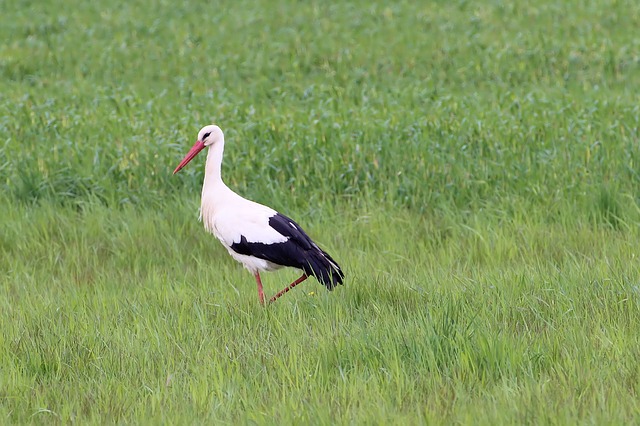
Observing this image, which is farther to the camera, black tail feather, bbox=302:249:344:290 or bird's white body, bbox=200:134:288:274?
bird's white body, bbox=200:134:288:274

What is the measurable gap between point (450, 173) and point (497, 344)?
419 centimetres

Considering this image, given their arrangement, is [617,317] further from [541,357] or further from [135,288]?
[135,288]

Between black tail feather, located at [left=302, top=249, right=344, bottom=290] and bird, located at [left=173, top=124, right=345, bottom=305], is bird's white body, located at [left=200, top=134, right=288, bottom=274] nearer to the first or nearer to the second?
bird, located at [left=173, top=124, right=345, bottom=305]

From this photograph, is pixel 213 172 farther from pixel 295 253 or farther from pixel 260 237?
pixel 295 253

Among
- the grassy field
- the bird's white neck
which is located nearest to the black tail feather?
the grassy field

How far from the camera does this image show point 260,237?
5.74 m

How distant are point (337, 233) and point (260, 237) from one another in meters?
1.74

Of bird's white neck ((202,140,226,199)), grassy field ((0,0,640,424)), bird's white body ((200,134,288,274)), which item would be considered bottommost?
grassy field ((0,0,640,424))

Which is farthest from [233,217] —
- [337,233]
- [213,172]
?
[337,233]

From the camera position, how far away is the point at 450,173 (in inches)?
329

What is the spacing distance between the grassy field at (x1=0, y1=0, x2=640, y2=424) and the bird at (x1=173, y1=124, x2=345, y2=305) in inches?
7.6

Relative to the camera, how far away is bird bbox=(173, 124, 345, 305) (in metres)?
5.59

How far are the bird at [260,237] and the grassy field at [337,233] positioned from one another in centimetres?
19

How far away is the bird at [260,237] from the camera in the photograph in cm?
559
